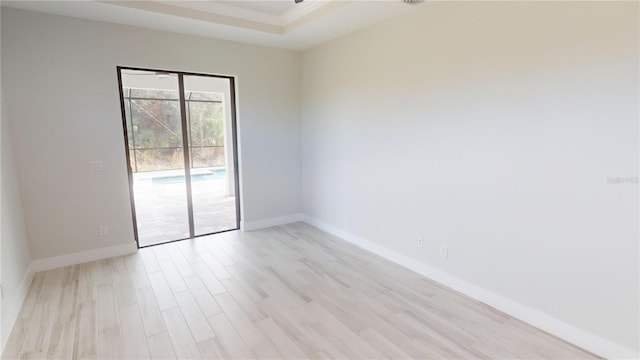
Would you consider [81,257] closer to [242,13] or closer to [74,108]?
[74,108]

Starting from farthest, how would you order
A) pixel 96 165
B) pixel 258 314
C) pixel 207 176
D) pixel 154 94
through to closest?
pixel 207 176, pixel 154 94, pixel 96 165, pixel 258 314

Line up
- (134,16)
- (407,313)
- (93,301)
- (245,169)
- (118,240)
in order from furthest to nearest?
(245,169), (118,240), (134,16), (93,301), (407,313)

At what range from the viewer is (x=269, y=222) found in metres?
4.85

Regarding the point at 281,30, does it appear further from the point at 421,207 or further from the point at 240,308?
the point at 240,308

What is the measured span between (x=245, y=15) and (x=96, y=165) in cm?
235

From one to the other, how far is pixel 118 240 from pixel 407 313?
331 centimetres

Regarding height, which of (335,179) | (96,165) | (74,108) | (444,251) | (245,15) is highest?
(245,15)

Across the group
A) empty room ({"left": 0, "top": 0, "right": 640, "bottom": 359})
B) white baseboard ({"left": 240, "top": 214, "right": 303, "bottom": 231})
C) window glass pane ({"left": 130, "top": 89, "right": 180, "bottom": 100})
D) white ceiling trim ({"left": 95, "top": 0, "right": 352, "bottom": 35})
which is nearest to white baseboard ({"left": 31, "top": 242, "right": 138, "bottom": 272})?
empty room ({"left": 0, "top": 0, "right": 640, "bottom": 359})

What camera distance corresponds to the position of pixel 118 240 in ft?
12.2

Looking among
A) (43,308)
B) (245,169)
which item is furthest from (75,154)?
(245,169)

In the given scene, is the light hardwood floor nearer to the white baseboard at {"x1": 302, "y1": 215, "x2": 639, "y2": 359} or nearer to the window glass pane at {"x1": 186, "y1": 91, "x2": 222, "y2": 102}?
the white baseboard at {"x1": 302, "y1": 215, "x2": 639, "y2": 359}

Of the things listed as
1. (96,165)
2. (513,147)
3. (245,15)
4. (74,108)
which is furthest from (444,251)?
(74,108)

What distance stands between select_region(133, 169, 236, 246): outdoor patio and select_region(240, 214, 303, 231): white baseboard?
310 millimetres

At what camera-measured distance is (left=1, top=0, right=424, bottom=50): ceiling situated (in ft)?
9.63
